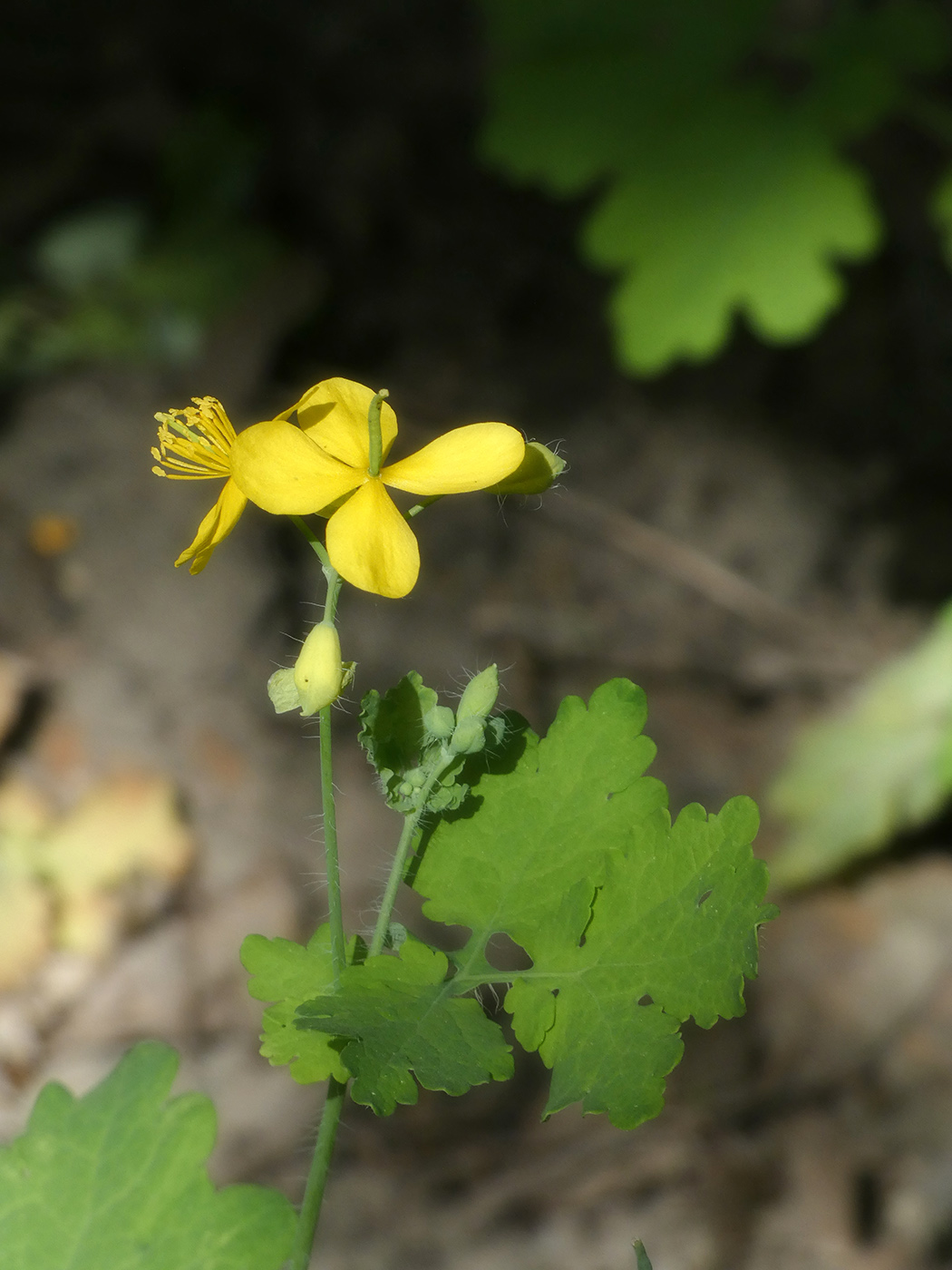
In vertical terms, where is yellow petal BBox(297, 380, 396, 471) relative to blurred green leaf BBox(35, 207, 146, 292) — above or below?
below

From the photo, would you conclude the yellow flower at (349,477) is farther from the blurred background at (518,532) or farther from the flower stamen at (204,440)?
the blurred background at (518,532)

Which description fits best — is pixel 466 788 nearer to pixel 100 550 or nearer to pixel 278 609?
pixel 278 609

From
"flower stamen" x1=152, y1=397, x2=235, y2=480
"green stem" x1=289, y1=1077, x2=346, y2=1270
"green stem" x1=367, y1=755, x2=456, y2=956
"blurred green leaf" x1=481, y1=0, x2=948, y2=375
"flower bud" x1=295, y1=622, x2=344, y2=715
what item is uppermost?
"blurred green leaf" x1=481, y1=0, x2=948, y2=375

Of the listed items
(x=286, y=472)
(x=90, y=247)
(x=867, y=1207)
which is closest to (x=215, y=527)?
(x=286, y=472)

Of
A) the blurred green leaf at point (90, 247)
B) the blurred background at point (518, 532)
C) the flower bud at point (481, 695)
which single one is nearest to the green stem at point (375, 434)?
the flower bud at point (481, 695)

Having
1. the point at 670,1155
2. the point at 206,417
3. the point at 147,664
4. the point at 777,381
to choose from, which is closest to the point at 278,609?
the point at 147,664

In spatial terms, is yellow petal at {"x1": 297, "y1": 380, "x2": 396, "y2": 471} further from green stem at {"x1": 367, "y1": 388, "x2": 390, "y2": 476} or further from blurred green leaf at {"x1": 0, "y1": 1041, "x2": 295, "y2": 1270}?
blurred green leaf at {"x1": 0, "y1": 1041, "x2": 295, "y2": 1270}

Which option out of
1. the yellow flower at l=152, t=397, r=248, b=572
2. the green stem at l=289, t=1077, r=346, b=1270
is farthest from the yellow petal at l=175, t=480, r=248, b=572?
the green stem at l=289, t=1077, r=346, b=1270
